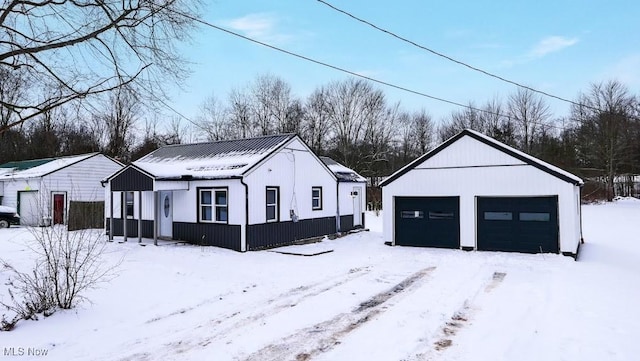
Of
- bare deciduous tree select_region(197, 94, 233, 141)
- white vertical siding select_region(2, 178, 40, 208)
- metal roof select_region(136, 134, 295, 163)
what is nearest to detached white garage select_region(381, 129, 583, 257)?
metal roof select_region(136, 134, 295, 163)

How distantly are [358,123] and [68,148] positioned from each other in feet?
94.1

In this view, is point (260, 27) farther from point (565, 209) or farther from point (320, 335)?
point (565, 209)

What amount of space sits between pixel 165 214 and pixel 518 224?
1314 cm

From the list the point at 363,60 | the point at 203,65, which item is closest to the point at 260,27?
the point at 203,65

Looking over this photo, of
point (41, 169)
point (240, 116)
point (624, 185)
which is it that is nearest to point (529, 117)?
point (624, 185)

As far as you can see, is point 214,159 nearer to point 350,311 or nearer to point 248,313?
point 248,313

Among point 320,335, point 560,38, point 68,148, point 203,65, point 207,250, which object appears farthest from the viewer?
point 68,148

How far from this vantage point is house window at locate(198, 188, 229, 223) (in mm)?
15242

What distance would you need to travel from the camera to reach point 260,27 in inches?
470

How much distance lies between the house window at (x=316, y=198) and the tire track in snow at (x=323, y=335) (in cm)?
999

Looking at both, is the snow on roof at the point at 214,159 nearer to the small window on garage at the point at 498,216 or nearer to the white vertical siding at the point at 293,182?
the white vertical siding at the point at 293,182

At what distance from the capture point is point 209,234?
1558cm

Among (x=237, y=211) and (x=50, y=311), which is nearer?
(x=50, y=311)

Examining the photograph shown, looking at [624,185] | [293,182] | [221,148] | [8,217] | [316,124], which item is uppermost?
[316,124]
